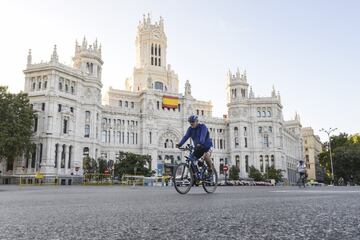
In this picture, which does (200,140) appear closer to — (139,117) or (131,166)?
(131,166)

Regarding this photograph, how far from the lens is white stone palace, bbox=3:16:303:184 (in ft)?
170

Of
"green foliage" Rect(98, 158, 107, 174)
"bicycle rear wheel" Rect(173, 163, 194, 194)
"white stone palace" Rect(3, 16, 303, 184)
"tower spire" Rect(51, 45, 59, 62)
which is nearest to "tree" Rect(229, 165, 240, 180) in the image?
"white stone palace" Rect(3, 16, 303, 184)

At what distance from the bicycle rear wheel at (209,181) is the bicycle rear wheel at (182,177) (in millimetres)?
471

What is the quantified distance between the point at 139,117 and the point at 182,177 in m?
60.1

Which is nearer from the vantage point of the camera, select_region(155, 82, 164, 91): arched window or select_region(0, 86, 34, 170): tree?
select_region(0, 86, 34, 170): tree

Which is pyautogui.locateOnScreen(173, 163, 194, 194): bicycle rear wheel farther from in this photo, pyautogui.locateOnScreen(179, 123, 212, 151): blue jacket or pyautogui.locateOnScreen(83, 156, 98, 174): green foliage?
pyautogui.locateOnScreen(83, 156, 98, 174): green foliage

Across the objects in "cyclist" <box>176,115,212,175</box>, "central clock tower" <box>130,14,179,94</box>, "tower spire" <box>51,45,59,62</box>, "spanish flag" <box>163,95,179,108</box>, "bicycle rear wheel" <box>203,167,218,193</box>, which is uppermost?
"central clock tower" <box>130,14,179,94</box>

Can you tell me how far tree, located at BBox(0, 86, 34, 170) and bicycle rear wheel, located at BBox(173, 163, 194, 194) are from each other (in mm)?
38525

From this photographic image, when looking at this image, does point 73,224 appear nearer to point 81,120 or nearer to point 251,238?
point 251,238

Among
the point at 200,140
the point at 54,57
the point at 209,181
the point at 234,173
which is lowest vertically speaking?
the point at 209,181

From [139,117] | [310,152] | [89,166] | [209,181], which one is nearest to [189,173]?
[209,181]

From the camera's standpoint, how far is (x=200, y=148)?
25.5 ft

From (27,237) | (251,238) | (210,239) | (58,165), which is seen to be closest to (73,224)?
(27,237)

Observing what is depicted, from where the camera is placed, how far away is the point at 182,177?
313 inches
